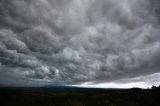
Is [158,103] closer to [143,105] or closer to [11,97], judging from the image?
[143,105]

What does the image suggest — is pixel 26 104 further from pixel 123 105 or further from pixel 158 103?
pixel 158 103

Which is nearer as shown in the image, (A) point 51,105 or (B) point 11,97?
(A) point 51,105

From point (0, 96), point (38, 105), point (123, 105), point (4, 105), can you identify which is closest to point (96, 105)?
point (123, 105)

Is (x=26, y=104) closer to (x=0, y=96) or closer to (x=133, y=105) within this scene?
(x=0, y=96)

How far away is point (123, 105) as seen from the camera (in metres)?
21.2

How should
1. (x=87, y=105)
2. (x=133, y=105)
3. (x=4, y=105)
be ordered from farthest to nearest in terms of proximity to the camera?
(x=87, y=105), (x=133, y=105), (x=4, y=105)

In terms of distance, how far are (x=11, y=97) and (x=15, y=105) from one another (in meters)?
3.41

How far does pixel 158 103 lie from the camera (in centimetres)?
2117

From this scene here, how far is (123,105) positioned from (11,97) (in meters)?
15.7

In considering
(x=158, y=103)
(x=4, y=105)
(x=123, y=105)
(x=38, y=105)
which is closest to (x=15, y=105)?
(x=4, y=105)

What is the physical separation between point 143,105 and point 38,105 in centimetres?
1376

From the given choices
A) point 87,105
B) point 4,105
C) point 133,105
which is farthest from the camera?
point 87,105

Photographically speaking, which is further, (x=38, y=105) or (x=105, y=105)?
(x=105, y=105)

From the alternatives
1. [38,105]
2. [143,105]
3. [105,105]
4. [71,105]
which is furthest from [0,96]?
[143,105]
